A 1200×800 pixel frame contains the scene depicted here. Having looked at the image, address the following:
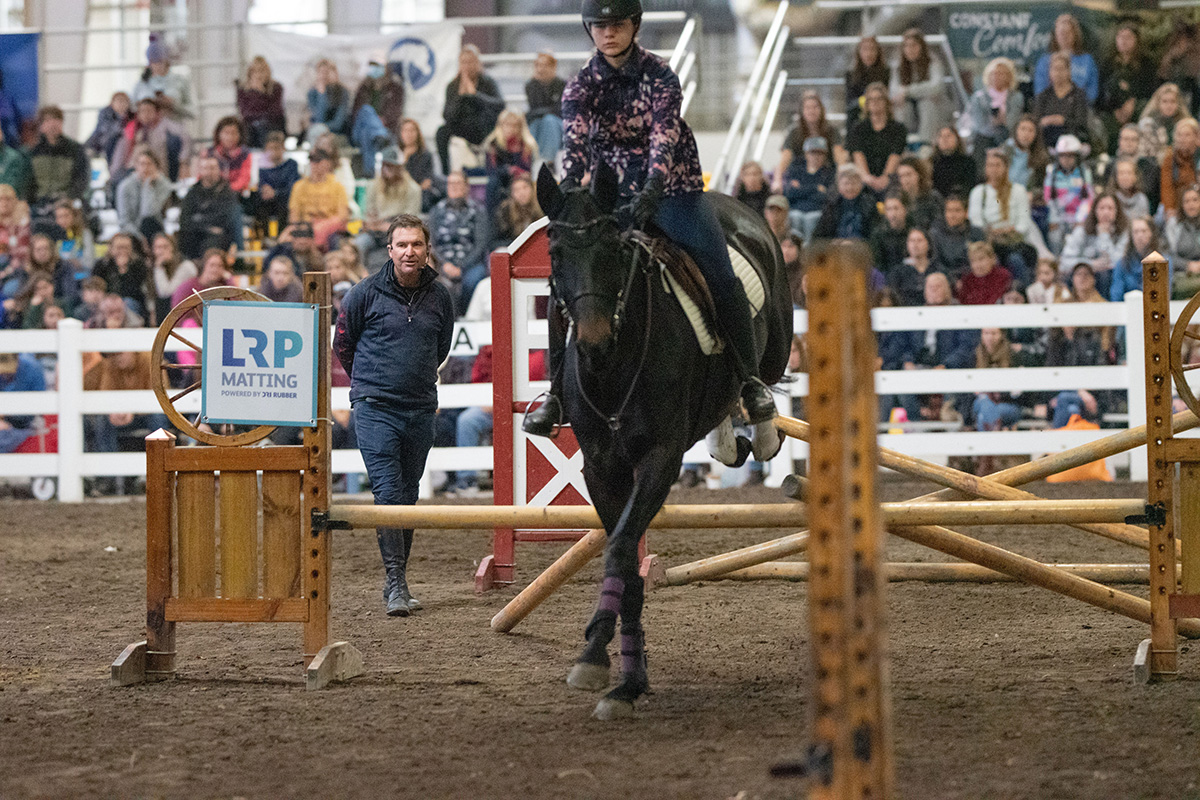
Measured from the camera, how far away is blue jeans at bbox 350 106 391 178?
14.9 meters

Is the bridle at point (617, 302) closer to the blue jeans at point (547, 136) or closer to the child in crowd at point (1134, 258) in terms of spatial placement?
the child in crowd at point (1134, 258)

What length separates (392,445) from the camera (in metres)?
6.98

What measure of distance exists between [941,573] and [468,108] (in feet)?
30.0

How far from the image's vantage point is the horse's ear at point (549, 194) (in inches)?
179

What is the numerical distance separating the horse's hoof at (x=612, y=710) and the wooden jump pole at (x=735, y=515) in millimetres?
809

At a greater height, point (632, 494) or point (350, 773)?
point (632, 494)

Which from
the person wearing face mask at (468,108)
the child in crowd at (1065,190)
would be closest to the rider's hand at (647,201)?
the child in crowd at (1065,190)

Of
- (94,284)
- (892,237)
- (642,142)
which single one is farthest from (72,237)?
(642,142)

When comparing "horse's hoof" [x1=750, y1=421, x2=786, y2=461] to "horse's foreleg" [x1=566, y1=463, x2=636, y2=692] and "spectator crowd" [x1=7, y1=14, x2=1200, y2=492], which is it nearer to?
"horse's foreleg" [x1=566, y1=463, x2=636, y2=692]

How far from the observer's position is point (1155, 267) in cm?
518

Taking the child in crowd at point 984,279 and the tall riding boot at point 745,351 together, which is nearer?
the tall riding boot at point 745,351

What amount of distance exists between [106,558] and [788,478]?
5.30 meters

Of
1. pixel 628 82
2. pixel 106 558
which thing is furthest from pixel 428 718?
pixel 106 558

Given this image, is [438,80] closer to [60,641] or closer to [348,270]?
[348,270]
